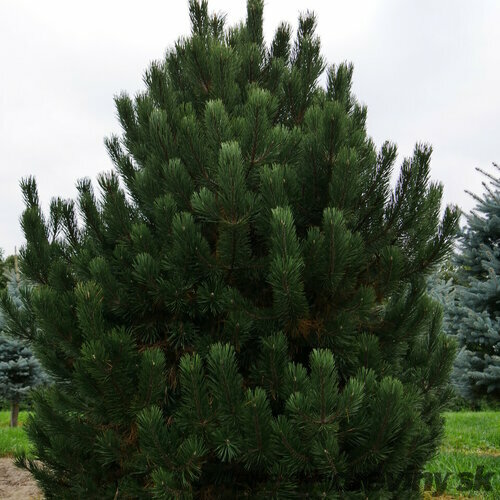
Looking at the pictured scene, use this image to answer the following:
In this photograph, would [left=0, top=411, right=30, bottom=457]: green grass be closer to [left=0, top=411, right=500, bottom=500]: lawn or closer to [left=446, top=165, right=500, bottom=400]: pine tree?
[left=0, top=411, right=500, bottom=500]: lawn

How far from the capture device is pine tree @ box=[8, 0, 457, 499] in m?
2.63

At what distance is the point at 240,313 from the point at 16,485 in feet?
17.8

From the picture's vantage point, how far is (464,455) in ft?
23.0

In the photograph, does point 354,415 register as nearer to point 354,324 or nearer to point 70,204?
point 354,324

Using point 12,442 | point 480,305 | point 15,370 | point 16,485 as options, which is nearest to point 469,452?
point 480,305

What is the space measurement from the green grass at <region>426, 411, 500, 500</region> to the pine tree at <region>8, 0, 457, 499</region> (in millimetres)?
1493

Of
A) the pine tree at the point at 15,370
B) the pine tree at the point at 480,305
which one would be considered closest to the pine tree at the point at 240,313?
the pine tree at the point at 480,305

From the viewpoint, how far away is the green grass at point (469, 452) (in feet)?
17.1

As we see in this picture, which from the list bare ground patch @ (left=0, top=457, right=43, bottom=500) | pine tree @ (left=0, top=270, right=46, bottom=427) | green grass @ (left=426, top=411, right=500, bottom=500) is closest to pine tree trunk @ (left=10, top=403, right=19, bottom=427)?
pine tree @ (left=0, top=270, right=46, bottom=427)

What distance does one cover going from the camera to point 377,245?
3.25 metres

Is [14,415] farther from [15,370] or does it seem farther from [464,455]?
[464,455]

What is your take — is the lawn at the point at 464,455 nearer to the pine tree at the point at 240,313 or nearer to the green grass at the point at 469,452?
the green grass at the point at 469,452

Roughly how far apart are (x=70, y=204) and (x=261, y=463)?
222cm

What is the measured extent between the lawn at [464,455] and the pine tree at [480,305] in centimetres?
75
